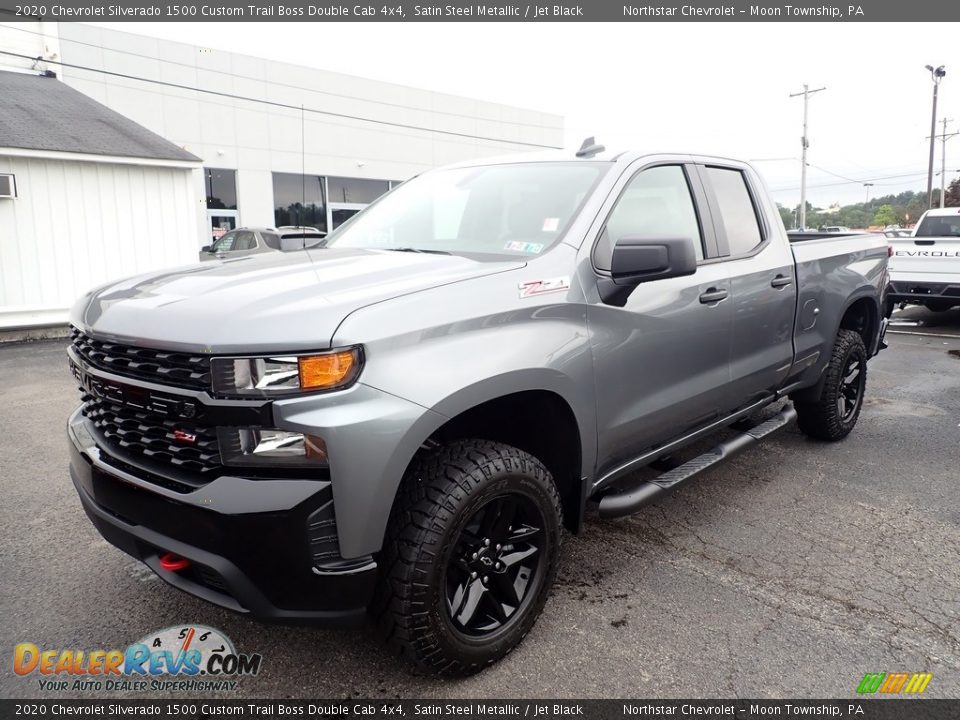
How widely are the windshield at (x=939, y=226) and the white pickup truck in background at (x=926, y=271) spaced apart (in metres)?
1.72

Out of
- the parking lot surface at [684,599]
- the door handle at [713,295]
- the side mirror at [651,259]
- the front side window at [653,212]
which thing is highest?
the front side window at [653,212]

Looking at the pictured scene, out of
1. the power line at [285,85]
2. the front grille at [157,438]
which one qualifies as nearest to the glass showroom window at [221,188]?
the power line at [285,85]

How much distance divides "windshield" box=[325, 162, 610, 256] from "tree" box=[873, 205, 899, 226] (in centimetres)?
8696

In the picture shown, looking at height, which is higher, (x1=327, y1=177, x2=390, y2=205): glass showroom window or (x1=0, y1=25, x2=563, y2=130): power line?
(x1=0, y1=25, x2=563, y2=130): power line

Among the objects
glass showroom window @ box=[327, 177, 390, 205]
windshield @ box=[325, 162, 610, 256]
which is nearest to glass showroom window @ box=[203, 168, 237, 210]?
glass showroom window @ box=[327, 177, 390, 205]

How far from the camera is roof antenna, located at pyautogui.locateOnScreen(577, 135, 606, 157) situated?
3.34 metres

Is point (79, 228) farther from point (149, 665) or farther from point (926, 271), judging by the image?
point (926, 271)

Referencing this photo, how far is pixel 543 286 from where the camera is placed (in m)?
2.57

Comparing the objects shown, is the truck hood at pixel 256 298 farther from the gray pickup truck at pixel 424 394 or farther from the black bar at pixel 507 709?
the black bar at pixel 507 709

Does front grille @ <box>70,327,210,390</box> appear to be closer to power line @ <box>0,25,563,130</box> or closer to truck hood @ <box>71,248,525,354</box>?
truck hood @ <box>71,248,525,354</box>

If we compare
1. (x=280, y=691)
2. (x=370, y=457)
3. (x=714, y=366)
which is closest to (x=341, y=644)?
(x=280, y=691)

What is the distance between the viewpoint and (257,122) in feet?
83.6

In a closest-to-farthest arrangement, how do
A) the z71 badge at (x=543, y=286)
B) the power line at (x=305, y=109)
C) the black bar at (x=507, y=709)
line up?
the black bar at (x=507, y=709) → the z71 badge at (x=543, y=286) → the power line at (x=305, y=109)

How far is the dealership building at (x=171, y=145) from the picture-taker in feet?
34.2
